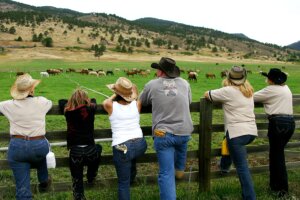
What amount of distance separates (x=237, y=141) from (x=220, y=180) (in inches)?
60.1

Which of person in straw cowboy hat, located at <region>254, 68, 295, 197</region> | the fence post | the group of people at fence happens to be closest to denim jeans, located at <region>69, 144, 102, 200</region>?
the group of people at fence

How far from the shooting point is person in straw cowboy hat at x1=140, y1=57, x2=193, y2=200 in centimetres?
549

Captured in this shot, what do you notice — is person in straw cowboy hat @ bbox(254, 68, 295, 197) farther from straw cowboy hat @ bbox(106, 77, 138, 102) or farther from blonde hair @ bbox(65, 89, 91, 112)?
blonde hair @ bbox(65, 89, 91, 112)

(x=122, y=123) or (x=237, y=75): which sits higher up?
(x=237, y=75)

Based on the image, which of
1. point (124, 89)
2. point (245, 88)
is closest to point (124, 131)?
point (124, 89)

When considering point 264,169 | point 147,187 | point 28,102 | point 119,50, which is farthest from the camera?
point 119,50

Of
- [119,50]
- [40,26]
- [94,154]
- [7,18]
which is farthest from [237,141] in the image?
[7,18]

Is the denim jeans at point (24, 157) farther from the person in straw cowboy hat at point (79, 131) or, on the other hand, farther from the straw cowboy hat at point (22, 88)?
the straw cowboy hat at point (22, 88)

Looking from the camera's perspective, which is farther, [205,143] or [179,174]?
[205,143]

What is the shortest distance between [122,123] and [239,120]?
1.67 metres

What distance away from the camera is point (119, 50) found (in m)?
125

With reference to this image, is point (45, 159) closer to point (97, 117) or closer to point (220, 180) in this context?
point (220, 180)

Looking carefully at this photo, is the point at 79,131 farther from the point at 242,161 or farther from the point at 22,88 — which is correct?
the point at 242,161

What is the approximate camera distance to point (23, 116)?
526 cm
